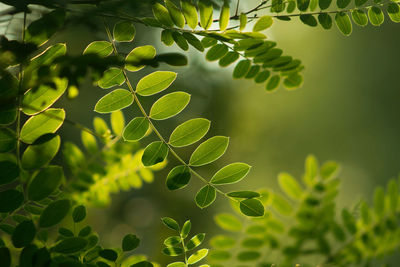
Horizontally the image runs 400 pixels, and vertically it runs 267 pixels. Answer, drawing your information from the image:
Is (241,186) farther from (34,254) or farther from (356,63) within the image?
(34,254)

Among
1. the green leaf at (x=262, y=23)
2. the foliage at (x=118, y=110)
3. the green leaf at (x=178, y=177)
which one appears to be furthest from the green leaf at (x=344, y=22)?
the green leaf at (x=178, y=177)

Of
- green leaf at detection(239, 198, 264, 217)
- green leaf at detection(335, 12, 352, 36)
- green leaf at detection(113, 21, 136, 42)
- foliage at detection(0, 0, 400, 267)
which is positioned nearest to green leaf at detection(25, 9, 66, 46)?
foliage at detection(0, 0, 400, 267)

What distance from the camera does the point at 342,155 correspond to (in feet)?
16.5

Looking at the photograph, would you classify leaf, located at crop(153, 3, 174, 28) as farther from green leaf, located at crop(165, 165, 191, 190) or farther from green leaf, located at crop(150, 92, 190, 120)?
green leaf, located at crop(165, 165, 191, 190)

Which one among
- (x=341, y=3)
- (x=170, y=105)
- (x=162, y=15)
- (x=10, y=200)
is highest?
(x=341, y=3)

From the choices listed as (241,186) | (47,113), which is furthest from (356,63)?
(47,113)

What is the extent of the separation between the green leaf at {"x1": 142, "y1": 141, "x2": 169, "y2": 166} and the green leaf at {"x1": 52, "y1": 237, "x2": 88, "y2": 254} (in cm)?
15

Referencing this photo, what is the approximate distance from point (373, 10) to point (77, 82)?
1.77 feet

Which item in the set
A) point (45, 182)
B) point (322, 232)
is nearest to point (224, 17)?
point (45, 182)

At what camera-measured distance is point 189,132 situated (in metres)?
0.55

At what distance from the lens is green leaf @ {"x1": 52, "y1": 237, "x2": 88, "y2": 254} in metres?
0.44

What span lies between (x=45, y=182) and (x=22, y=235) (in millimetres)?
64

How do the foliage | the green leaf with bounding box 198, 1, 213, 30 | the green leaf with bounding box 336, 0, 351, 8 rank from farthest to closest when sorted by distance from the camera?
the green leaf with bounding box 336, 0, 351, 8
the green leaf with bounding box 198, 1, 213, 30
the foliage

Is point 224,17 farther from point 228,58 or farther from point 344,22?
point 344,22
